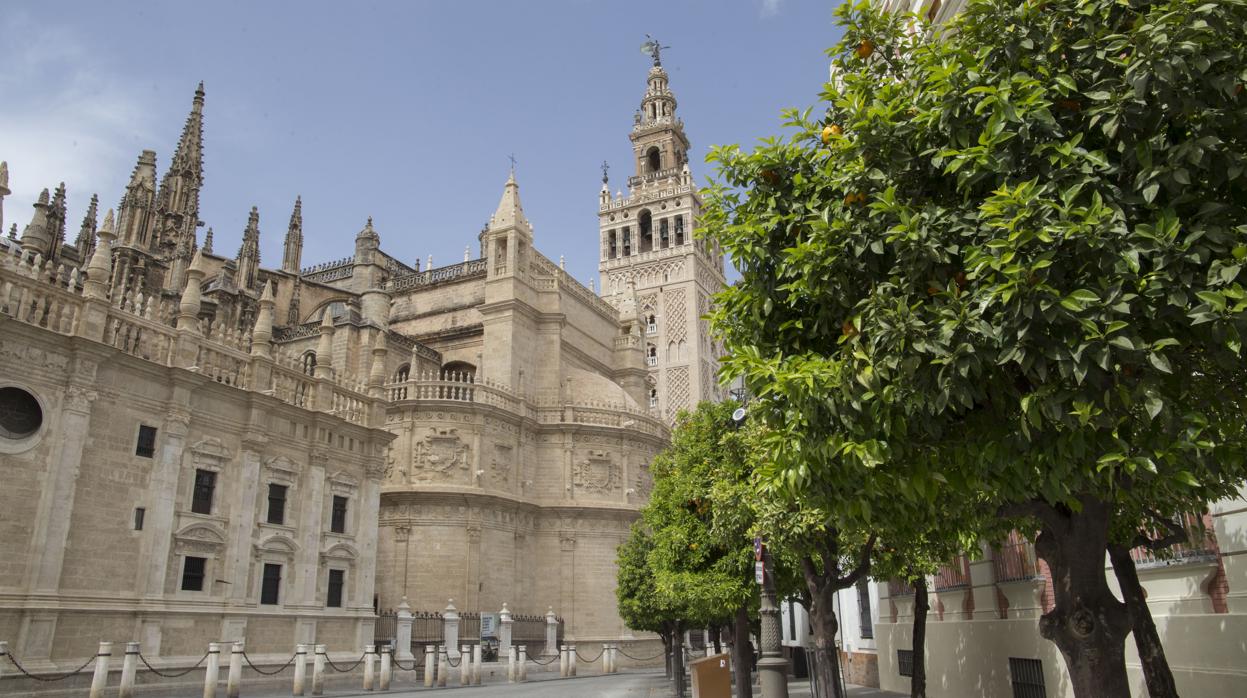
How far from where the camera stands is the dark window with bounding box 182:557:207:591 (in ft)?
64.4

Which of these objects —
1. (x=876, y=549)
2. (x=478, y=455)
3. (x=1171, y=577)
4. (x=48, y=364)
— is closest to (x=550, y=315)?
(x=478, y=455)

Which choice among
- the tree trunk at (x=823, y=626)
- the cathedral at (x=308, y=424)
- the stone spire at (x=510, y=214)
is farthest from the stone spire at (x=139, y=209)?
the tree trunk at (x=823, y=626)

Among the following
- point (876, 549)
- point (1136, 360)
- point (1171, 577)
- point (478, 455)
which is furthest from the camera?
point (478, 455)

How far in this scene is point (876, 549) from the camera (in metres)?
13.9

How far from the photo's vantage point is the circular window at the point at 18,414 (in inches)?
664

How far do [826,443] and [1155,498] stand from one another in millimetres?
3902

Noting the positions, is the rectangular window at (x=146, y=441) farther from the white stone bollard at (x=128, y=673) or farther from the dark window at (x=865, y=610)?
the dark window at (x=865, y=610)

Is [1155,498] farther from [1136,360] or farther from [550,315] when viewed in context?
[550,315]

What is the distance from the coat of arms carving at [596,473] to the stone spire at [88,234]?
91.9ft

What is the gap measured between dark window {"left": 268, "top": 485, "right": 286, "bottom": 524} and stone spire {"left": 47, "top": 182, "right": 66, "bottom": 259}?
26.2 m

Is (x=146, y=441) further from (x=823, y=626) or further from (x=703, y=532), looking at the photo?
(x=823, y=626)

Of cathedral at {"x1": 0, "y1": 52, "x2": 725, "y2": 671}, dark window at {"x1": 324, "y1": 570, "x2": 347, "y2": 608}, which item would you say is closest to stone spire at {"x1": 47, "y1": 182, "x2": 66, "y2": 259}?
cathedral at {"x1": 0, "y1": 52, "x2": 725, "y2": 671}

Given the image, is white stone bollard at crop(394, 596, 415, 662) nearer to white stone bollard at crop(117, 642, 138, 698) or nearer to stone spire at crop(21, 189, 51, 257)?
white stone bollard at crop(117, 642, 138, 698)

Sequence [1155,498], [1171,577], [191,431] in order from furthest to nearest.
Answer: [191,431], [1171,577], [1155,498]
